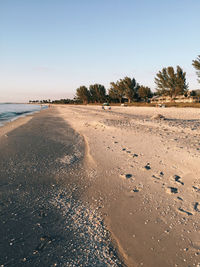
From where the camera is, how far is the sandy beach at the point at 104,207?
2.58m

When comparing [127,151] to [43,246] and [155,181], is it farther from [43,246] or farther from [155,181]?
[43,246]

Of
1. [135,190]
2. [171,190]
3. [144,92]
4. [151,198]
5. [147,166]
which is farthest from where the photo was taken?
[144,92]

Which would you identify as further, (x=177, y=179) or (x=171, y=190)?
(x=177, y=179)

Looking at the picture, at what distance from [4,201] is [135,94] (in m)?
71.0

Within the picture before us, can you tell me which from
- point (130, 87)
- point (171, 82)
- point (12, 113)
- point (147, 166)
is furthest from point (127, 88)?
point (147, 166)

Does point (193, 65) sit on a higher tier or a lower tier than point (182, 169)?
higher

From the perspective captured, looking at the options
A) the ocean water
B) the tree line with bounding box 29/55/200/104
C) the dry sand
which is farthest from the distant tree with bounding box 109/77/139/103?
the dry sand

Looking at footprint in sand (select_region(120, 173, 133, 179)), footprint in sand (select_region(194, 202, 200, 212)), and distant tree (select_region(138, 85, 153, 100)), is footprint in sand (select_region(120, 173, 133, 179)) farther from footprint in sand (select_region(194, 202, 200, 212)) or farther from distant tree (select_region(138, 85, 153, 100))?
distant tree (select_region(138, 85, 153, 100))

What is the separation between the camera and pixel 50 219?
337 centimetres

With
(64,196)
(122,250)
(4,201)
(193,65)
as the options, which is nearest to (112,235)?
(122,250)

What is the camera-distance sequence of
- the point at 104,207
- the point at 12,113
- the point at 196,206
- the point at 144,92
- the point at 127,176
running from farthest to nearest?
the point at 144,92 < the point at 12,113 < the point at 127,176 < the point at 104,207 < the point at 196,206

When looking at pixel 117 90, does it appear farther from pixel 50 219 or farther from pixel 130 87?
pixel 50 219

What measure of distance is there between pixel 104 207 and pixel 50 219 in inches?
48.4

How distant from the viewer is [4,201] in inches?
157
